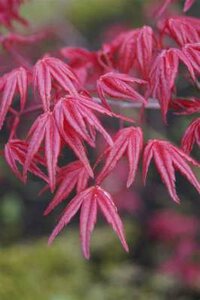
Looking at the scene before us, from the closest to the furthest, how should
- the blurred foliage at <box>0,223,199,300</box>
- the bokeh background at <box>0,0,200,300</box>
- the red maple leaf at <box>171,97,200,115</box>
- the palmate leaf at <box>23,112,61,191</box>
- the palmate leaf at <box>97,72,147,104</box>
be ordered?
the palmate leaf at <box>23,112,61,191</box>, the palmate leaf at <box>97,72,147,104</box>, the red maple leaf at <box>171,97,200,115</box>, the blurred foliage at <box>0,223,199,300</box>, the bokeh background at <box>0,0,200,300</box>

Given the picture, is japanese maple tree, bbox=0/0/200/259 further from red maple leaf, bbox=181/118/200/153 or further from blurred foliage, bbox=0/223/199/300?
blurred foliage, bbox=0/223/199/300

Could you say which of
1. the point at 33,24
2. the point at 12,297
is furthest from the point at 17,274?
the point at 33,24

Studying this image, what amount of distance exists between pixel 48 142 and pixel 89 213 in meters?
0.16

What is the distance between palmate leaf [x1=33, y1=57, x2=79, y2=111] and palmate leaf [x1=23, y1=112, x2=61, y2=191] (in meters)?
0.05

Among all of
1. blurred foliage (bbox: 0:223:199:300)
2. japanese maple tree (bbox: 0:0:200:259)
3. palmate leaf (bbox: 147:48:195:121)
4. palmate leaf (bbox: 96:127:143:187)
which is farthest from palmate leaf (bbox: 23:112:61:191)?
blurred foliage (bbox: 0:223:199:300)

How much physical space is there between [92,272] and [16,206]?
73 centimetres

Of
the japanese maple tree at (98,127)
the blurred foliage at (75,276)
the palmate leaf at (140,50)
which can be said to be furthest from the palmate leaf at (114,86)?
the blurred foliage at (75,276)

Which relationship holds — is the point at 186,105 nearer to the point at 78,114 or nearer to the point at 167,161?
Result: the point at 167,161

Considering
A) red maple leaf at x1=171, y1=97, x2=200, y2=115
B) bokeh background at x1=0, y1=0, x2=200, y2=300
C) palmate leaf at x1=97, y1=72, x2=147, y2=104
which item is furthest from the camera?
bokeh background at x1=0, y1=0, x2=200, y2=300

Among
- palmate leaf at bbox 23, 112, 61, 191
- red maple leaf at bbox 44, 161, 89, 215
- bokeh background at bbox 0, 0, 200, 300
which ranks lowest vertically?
bokeh background at bbox 0, 0, 200, 300

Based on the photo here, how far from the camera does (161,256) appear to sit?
10.5 ft

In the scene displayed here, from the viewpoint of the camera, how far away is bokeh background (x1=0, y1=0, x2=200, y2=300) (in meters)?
2.55

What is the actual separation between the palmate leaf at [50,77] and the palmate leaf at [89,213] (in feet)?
0.64

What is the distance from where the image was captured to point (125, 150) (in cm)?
128
